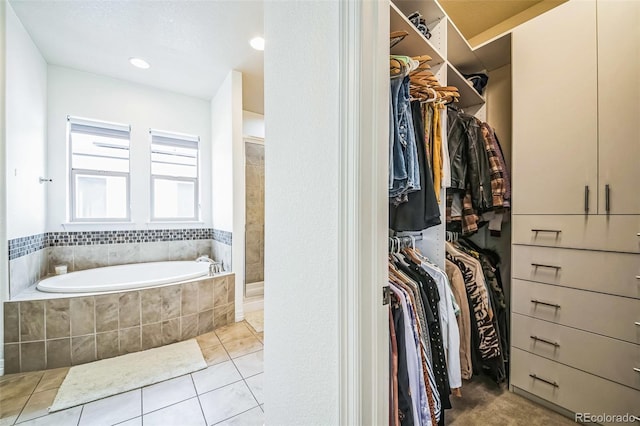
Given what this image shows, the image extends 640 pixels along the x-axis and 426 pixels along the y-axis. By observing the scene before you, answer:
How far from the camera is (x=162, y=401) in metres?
1.58

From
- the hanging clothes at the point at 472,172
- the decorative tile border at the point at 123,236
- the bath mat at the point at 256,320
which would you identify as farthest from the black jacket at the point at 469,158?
the decorative tile border at the point at 123,236

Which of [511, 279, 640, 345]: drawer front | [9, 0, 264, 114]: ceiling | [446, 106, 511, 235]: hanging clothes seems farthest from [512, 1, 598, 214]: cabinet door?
[9, 0, 264, 114]: ceiling

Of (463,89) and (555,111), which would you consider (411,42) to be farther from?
(555,111)

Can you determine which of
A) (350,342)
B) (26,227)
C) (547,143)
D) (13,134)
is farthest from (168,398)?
(547,143)

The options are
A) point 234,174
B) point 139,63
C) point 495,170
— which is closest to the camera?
point 495,170

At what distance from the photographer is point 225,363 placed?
1.98 m

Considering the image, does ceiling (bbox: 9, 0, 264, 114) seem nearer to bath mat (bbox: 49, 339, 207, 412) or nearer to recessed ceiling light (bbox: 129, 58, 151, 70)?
recessed ceiling light (bbox: 129, 58, 151, 70)

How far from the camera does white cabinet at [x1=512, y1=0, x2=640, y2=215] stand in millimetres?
1216

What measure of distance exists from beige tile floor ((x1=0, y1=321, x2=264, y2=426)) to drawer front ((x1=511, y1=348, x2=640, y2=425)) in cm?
158

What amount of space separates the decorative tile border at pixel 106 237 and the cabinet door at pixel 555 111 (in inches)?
104

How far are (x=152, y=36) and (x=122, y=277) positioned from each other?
2.39 meters

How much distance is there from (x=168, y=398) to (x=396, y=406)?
4.84 feet

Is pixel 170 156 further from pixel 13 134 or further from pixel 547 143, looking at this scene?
pixel 547 143

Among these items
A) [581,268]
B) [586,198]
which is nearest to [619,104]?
[586,198]
